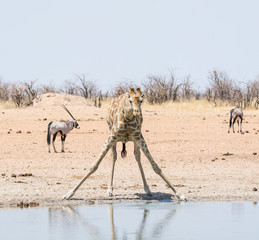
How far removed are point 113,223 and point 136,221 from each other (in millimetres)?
319

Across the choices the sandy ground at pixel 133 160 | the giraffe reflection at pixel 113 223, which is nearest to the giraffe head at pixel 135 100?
the giraffe reflection at pixel 113 223

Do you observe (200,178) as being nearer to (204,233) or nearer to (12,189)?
(12,189)

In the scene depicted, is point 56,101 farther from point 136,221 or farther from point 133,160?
point 136,221

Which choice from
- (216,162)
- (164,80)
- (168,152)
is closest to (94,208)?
(216,162)

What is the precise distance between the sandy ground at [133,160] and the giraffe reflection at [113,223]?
945 mm

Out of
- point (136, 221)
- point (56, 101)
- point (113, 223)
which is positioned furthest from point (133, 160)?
point (56, 101)

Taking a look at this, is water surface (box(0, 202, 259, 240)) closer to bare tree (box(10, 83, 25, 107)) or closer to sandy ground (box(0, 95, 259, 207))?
sandy ground (box(0, 95, 259, 207))

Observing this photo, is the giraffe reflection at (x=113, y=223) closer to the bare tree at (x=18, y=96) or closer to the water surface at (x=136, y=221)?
the water surface at (x=136, y=221)

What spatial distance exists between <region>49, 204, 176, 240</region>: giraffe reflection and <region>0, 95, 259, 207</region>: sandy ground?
0.95m

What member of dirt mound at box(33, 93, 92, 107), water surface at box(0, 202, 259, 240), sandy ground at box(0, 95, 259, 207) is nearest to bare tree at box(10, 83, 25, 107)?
dirt mound at box(33, 93, 92, 107)

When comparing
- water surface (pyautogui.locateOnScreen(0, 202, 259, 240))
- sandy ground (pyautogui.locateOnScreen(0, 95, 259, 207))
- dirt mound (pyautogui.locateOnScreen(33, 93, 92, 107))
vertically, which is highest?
dirt mound (pyautogui.locateOnScreen(33, 93, 92, 107))

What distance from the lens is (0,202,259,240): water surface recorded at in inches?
309

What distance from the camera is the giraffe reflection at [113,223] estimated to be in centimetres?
784

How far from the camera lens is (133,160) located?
50.6ft
